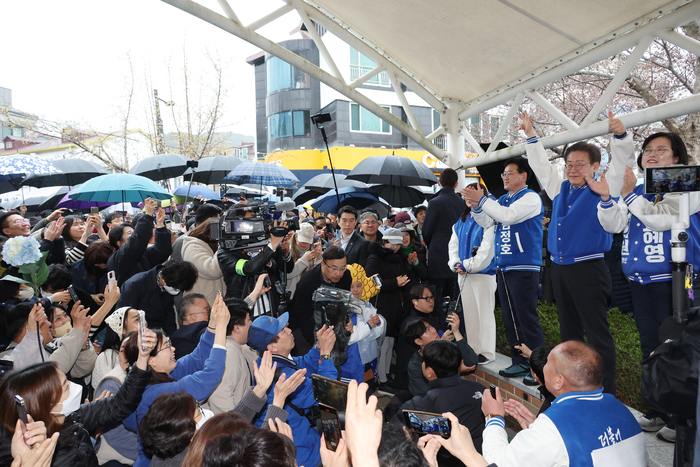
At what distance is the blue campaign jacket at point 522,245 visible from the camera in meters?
3.78

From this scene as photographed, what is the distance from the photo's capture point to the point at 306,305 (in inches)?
172

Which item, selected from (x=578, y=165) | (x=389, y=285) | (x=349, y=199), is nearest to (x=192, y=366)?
(x=389, y=285)

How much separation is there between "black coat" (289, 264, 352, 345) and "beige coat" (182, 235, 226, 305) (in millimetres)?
676

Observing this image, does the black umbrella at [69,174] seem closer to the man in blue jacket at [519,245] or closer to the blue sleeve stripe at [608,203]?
the man in blue jacket at [519,245]

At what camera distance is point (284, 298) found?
13.2 feet

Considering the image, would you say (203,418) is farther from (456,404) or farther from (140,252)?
(140,252)

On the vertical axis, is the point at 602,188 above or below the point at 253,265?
above

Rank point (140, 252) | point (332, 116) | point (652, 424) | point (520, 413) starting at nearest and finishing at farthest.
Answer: point (520, 413)
point (652, 424)
point (140, 252)
point (332, 116)

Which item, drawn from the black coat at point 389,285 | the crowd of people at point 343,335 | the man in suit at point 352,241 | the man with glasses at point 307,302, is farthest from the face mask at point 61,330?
the black coat at point 389,285

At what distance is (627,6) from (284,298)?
11.5 ft

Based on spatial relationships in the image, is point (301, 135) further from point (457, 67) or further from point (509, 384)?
point (509, 384)

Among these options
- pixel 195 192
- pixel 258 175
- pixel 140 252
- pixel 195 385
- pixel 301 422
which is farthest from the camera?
pixel 195 192

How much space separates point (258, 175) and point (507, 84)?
12.0 ft

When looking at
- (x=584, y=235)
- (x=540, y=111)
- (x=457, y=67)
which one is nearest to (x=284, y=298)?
(x=584, y=235)
